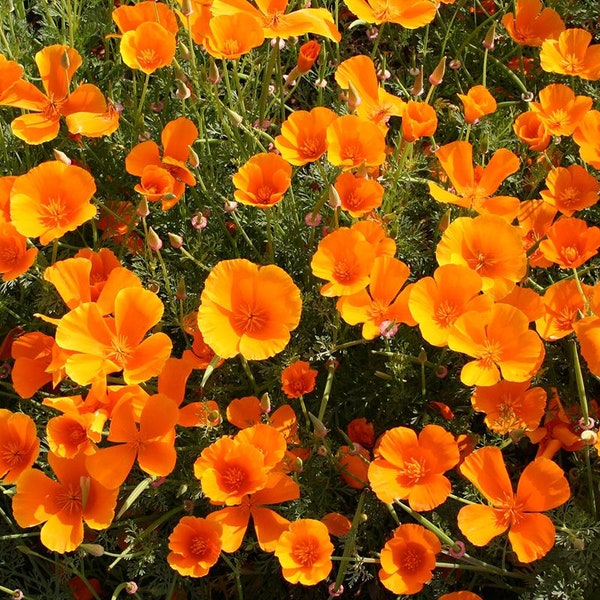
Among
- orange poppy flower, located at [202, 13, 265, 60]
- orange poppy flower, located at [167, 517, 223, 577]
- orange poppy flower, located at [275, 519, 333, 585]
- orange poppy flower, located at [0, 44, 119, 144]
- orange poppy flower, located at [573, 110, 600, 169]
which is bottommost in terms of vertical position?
orange poppy flower, located at [167, 517, 223, 577]

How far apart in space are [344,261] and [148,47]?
0.70 metres

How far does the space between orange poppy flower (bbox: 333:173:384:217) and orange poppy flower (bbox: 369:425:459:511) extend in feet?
1.60

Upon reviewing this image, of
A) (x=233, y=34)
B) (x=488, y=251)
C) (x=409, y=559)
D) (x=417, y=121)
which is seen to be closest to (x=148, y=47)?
(x=233, y=34)

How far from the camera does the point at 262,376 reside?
6.58ft

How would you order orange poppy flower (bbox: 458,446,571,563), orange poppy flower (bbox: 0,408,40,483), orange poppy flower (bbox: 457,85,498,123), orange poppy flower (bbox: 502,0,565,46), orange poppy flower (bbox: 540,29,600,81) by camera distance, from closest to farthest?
1. orange poppy flower (bbox: 458,446,571,563)
2. orange poppy flower (bbox: 0,408,40,483)
3. orange poppy flower (bbox: 457,85,498,123)
4. orange poppy flower (bbox: 540,29,600,81)
5. orange poppy flower (bbox: 502,0,565,46)

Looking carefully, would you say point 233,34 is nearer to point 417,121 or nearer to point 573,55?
point 417,121

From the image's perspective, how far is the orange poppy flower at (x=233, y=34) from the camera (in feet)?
6.07

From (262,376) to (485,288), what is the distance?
59cm

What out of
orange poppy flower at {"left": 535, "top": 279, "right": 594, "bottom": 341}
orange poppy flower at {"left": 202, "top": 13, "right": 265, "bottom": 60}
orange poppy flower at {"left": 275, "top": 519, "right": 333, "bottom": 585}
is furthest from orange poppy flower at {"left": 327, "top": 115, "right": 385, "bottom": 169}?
orange poppy flower at {"left": 275, "top": 519, "right": 333, "bottom": 585}

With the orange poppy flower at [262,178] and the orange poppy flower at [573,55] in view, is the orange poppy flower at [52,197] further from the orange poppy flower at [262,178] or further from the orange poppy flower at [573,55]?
the orange poppy flower at [573,55]

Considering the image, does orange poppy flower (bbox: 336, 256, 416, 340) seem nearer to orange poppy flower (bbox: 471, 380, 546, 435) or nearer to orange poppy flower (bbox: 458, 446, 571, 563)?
orange poppy flower (bbox: 471, 380, 546, 435)

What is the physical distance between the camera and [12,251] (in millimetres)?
1830

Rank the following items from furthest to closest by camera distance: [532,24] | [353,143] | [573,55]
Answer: [532,24], [573,55], [353,143]

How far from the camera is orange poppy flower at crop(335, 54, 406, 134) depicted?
6.52ft
